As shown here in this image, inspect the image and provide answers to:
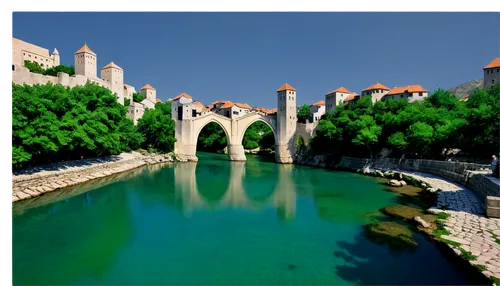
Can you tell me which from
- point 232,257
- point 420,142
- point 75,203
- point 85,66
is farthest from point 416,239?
point 85,66

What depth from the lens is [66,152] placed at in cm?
1719

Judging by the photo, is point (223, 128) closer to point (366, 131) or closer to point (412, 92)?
point (366, 131)

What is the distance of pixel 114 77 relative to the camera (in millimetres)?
37719

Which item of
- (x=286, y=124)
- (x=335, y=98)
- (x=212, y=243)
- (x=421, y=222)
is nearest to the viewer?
(x=212, y=243)

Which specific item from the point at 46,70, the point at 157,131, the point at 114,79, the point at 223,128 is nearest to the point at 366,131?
the point at 223,128

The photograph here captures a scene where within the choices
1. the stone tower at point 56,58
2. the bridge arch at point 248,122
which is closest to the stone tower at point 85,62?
the stone tower at point 56,58

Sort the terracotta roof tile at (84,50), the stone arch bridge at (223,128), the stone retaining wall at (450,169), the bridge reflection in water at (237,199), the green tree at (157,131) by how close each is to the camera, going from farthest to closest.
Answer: the terracotta roof tile at (84,50)
the stone arch bridge at (223,128)
the green tree at (157,131)
the bridge reflection in water at (237,199)
the stone retaining wall at (450,169)

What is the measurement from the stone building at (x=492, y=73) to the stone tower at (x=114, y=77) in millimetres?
42601

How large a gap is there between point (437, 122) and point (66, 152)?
22914 millimetres

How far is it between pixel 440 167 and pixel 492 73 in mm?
22945

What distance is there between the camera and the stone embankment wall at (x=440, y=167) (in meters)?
9.80

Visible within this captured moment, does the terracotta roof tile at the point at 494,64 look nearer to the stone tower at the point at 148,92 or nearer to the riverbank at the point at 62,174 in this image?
the riverbank at the point at 62,174

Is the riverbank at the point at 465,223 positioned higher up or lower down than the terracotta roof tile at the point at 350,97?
lower down
